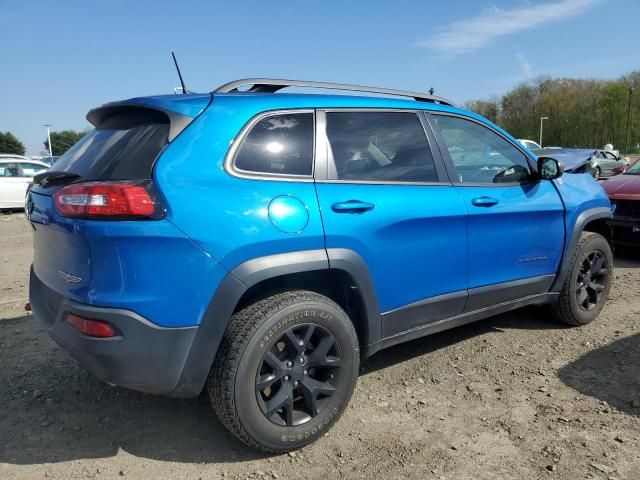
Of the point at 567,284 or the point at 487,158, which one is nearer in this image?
the point at 487,158

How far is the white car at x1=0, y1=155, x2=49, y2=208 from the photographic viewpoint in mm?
13883

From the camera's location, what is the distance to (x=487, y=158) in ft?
12.3

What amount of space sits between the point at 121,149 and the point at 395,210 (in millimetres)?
1453

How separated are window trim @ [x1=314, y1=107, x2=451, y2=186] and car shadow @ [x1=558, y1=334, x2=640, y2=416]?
1.55m

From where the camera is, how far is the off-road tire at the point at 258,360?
241 centimetres

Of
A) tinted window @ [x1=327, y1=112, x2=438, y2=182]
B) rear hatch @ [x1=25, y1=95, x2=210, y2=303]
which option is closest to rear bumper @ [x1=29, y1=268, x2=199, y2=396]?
rear hatch @ [x1=25, y1=95, x2=210, y2=303]

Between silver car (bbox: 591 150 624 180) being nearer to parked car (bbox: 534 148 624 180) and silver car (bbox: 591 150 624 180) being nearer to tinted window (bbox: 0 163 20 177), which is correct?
parked car (bbox: 534 148 624 180)

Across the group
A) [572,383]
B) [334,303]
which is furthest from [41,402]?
[572,383]

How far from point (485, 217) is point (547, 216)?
740mm

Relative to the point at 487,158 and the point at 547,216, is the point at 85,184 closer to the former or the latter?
the point at 487,158

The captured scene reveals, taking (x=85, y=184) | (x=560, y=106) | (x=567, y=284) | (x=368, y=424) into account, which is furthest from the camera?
(x=560, y=106)

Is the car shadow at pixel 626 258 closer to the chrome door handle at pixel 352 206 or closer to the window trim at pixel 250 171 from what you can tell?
the chrome door handle at pixel 352 206

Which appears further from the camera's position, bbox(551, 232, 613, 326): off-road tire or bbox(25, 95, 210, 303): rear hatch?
bbox(551, 232, 613, 326): off-road tire

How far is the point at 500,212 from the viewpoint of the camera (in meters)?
3.49
